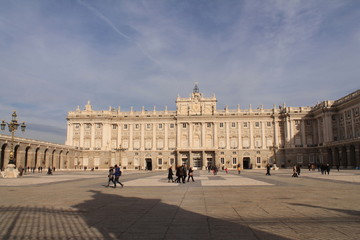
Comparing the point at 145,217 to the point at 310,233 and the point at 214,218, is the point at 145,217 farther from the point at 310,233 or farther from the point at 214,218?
the point at 310,233

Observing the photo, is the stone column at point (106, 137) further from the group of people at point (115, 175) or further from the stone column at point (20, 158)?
the group of people at point (115, 175)

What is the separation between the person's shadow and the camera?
751cm

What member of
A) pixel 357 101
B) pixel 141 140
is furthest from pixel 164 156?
pixel 357 101

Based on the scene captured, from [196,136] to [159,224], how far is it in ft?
242

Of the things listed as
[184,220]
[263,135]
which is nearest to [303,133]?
[263,135]

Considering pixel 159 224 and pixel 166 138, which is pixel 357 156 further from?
pixel 159 224

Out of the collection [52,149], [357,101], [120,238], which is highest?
[357,101]

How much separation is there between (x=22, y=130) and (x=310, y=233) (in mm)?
36173

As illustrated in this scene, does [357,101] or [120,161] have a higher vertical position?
[357,101]

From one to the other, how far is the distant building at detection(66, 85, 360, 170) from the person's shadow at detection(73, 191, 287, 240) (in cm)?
6735

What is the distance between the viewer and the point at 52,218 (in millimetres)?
9750

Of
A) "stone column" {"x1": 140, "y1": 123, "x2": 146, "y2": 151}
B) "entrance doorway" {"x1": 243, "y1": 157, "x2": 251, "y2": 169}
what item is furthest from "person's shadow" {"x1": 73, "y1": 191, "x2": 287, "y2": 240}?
"stone column" {"x1": 140, "y1": 123, "x2": 146, "y2": 151}

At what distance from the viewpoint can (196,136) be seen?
271 ft

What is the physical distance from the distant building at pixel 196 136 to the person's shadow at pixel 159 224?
6735cm
